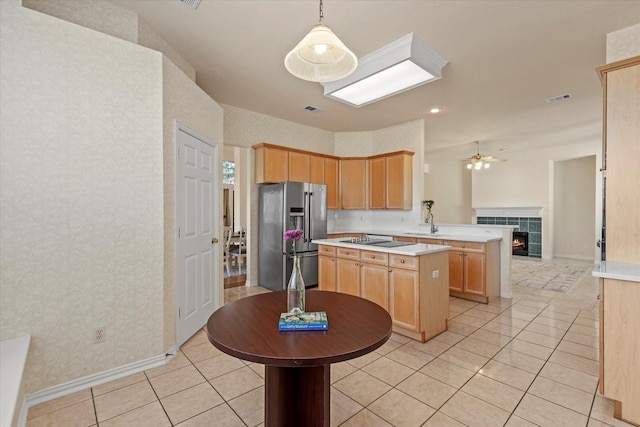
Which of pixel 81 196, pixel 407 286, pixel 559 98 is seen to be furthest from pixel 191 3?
pixel 559 98

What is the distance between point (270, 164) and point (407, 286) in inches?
118

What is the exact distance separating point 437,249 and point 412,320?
758 mm

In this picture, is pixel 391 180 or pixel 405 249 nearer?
pixel 405 249

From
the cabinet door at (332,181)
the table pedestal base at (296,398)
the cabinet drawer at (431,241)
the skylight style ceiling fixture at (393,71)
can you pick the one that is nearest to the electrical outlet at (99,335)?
the table pedestal base at (296,398)

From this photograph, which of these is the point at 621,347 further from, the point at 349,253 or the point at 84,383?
the point at 84,383

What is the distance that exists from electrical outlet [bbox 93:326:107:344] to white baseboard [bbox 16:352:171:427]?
0.25m

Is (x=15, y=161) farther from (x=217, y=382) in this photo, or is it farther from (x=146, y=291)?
(x=217, y=382)

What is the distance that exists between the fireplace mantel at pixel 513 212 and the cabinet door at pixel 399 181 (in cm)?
463

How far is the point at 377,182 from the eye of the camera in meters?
5.65

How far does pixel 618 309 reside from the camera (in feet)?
6.07

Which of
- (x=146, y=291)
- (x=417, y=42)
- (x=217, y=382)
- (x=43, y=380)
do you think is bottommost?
(x=217, y=382)

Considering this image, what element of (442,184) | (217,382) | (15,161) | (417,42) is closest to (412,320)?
(217,382)

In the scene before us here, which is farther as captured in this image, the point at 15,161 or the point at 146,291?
the point at 146,291

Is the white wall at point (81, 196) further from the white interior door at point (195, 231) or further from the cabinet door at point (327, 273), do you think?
the cabinet door at point (327, 273)
